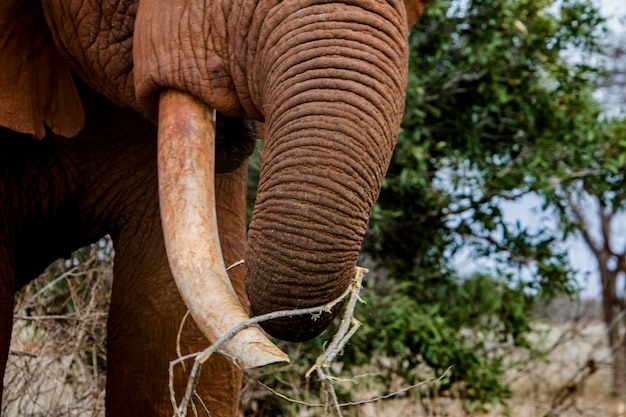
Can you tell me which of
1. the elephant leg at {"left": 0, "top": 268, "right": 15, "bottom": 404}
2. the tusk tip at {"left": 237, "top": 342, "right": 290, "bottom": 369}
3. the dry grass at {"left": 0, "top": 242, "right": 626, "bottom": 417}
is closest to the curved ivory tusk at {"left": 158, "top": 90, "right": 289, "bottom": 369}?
the tusk tip at {"left": 237, "top": 342, "right": 290, "bottom": 369}

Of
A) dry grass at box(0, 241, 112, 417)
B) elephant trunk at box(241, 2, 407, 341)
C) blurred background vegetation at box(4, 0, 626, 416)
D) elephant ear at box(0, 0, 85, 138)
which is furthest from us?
blurred background vegetation at box(4, 0, 626, 416)

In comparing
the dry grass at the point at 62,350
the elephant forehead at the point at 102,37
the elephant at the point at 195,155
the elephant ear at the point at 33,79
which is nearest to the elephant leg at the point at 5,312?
the elephant at the point at 195,155

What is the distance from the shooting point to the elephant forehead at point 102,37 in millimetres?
3084

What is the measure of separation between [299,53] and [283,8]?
0.45ft

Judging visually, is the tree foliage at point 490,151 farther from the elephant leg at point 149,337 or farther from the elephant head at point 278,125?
the elephant head at point 278,125

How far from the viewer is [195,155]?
9.00ft

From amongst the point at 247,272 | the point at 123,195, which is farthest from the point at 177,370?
the point at 247,272

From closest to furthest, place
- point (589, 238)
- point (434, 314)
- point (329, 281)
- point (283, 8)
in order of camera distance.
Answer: point (329, 281), point (283, 8), point (434, 314), point (589, 238)

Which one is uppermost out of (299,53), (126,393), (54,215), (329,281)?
(299,53)

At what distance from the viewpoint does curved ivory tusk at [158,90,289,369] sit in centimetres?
231

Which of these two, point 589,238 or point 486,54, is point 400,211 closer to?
point 486,54

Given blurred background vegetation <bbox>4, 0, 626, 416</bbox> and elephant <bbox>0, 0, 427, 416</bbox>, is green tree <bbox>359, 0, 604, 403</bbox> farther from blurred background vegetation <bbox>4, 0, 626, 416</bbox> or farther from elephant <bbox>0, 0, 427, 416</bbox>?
elephant <bbox>0, 0, 427, 416</bbox>

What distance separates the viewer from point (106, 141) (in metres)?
3.63

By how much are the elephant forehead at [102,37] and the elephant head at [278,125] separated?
0.11 ft
